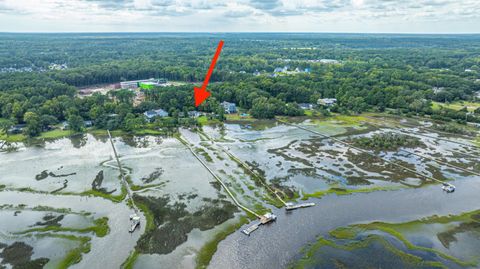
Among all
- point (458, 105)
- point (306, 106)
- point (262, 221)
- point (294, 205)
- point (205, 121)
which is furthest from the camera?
point (458, 105)

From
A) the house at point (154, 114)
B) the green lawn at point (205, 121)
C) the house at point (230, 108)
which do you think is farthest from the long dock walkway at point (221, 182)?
the house at point (230, 108)

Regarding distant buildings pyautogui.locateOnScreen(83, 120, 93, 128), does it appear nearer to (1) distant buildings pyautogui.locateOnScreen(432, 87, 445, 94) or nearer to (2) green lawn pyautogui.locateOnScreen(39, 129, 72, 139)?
(2) green lawn pyautogui.locateOnScreen(39, 129, 72, 139)

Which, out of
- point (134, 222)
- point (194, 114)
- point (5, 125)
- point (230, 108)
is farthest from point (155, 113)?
point (134, 222)

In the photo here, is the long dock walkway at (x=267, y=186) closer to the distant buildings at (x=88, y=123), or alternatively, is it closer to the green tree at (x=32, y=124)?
the distant buildings at (x=88, y=123)

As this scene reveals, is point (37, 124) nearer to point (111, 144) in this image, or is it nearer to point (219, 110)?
point (111, 144)

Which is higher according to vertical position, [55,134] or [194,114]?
[194,114]

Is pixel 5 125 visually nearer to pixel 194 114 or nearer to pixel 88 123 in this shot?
pixel 88 123

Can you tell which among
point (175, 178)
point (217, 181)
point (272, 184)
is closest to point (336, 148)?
point (272, 184)

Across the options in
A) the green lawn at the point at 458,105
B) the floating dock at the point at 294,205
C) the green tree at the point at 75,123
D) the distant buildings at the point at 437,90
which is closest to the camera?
Result: the floating dock at the point at 294,205

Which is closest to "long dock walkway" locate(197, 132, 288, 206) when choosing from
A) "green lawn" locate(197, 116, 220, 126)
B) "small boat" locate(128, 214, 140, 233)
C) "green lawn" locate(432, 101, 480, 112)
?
"green lawn" locate(197, 116, 220, 126)
